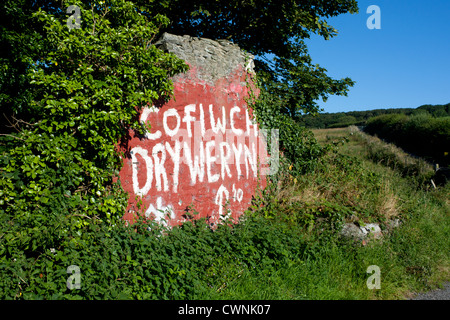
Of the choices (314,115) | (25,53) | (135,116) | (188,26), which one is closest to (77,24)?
(25,53)

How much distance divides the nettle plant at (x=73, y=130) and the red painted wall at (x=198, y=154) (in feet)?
0.98

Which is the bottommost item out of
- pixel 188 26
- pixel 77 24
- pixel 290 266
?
pixel 290 266

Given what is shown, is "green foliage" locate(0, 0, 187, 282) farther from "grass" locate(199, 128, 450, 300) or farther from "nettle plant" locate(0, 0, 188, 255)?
"grass" locate(199, 128, 450, 300)

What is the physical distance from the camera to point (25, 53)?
448 cm

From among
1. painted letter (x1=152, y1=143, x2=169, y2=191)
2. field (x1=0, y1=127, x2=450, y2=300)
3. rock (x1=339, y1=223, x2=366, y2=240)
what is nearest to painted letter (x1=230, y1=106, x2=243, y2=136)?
field (x1=0, y1=127, x2=450, y2=300)

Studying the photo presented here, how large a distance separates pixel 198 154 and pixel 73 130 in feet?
6.90

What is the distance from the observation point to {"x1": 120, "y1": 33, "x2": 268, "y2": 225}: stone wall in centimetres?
499

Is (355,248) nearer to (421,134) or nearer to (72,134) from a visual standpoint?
(72,134)

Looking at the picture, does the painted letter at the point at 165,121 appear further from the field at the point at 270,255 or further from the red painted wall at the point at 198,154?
the field at the point at 270,255

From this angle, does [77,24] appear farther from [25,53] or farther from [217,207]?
[217,207]

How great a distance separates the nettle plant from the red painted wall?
30cm

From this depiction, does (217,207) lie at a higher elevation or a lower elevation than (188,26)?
lower
